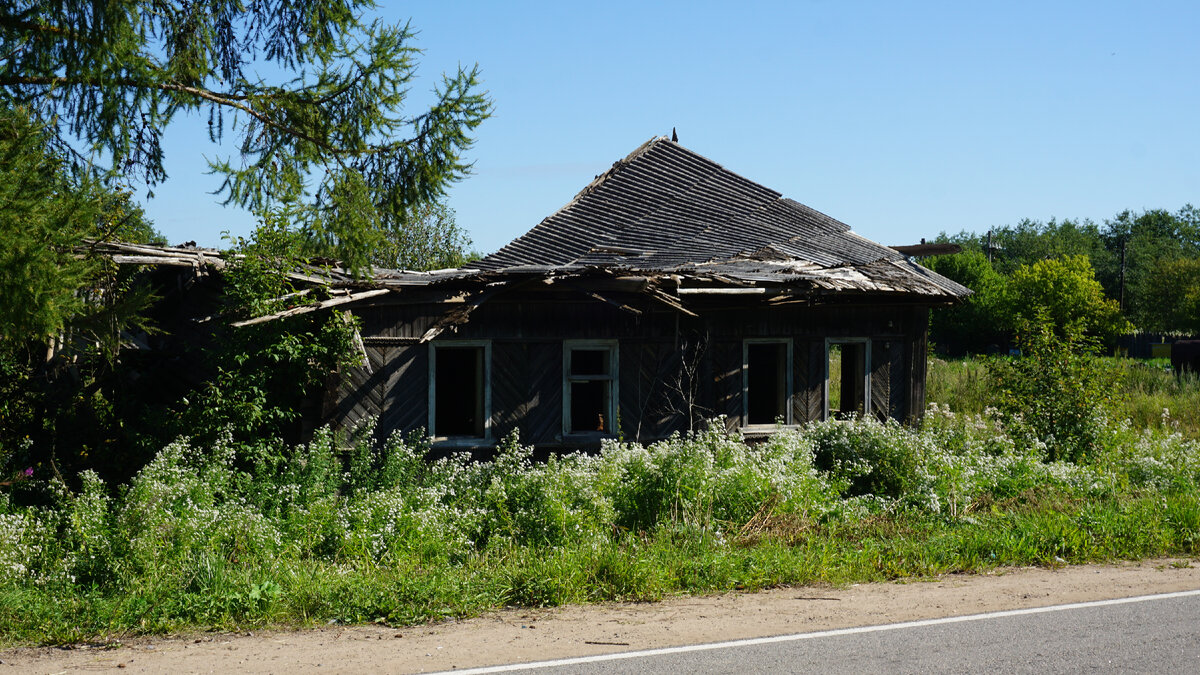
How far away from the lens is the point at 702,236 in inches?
687

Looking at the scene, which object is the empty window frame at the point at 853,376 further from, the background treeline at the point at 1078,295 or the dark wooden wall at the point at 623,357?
the background treeline at the point at 1078,295

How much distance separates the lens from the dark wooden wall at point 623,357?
1235 cm

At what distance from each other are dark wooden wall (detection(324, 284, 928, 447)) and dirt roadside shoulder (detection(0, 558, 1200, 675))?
542 cm

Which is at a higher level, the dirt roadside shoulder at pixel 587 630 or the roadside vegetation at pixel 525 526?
the roadside vegetation at pixel 525 526

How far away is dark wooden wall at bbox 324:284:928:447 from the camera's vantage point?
12352mm

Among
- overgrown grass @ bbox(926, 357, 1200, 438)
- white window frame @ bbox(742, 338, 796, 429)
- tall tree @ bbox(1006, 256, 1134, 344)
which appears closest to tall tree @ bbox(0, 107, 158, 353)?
white window frame @ bbox(742, 338, 796, 429)

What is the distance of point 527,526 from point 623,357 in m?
4.56

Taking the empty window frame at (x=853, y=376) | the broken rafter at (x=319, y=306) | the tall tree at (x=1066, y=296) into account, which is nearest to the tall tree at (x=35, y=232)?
the broken rafter at (x=319, y=306)

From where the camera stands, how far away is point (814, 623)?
7.29m

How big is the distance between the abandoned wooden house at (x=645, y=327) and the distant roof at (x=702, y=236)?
0.05 meters

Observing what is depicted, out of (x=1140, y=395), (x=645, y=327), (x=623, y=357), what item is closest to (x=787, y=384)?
(x=645, y=327)

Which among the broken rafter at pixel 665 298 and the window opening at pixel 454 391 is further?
the window opening at pixel 454 391

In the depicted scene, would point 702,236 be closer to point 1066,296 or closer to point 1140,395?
point 1140,395

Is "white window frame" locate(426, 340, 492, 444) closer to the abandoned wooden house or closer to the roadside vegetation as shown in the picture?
the abandoned wooden house
